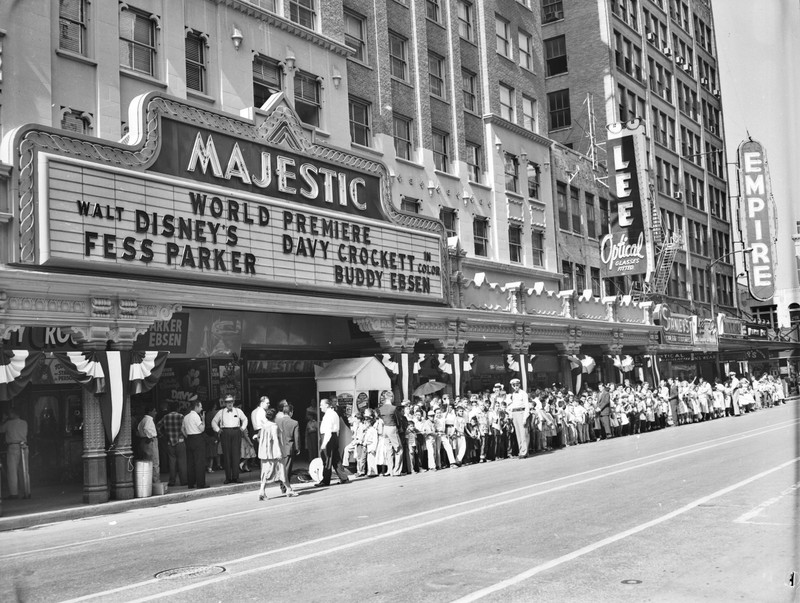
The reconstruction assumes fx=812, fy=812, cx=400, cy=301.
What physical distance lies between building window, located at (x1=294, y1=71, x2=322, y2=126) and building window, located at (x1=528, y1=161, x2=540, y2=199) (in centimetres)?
1508

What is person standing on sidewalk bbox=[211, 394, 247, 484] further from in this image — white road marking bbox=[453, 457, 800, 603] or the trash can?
white road marking bbox=[453, 457, 800, 603]

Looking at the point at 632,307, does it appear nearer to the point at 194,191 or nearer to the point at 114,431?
the point at 194,191

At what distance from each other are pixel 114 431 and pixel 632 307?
3106cm

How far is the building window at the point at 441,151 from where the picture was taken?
32.5 metres

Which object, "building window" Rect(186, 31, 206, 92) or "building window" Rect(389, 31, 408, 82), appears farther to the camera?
"building window" Rect(389, 31, 408, 82)

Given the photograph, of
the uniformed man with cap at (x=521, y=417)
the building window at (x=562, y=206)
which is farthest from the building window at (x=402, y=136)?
the building window at (x=562, y=206)

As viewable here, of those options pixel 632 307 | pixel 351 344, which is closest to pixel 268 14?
pixel 351 344

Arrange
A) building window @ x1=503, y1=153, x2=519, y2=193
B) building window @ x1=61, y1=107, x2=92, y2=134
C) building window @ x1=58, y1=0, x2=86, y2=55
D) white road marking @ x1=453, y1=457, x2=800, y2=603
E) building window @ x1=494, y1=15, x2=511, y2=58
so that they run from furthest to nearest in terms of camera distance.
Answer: building window @ x1=494, y1=15, x2=511, y2=58 → building window @ x1=503, y1=153, x2=519, y2=193 → building window @ x1=58, y1=0, x2=86, y2=55 → building window @ x1=61, y1=107, x2=92, y2=134 → white road marking @ x1=453, y1=457, x2=800, y2=603

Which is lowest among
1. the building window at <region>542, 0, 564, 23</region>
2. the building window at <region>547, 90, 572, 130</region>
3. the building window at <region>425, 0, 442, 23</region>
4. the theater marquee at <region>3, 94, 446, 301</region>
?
the theater marquee at <region>3, 94, 446, 301</region>

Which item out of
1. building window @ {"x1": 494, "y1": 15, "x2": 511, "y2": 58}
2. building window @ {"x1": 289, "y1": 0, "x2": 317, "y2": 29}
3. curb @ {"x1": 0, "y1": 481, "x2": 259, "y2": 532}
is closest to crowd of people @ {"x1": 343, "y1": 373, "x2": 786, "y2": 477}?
curb @ {"x1": 0, "y1": 481, "x2": 259, "y2": 532}

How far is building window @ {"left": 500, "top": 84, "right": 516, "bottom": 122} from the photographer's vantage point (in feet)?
123

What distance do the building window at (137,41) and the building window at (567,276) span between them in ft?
80.1

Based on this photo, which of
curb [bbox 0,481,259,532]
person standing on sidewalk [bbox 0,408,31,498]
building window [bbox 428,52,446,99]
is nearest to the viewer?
curb [bbox 0,481,259,532]

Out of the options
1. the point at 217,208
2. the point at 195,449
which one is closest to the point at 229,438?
the point at 195,449
